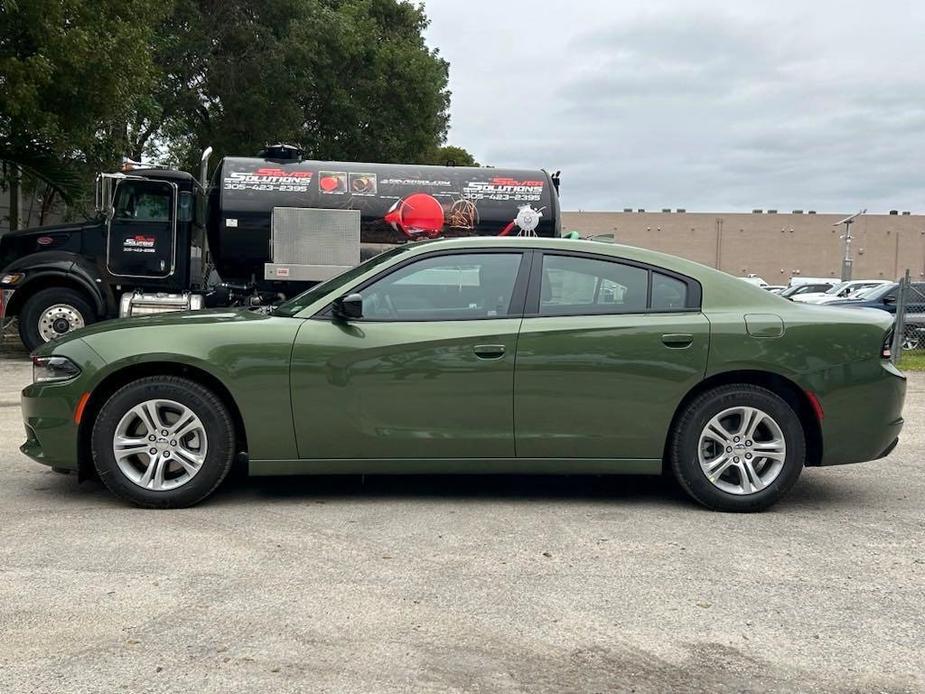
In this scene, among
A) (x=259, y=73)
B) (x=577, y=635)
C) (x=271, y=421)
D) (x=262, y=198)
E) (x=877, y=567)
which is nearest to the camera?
(x=577, y=635)

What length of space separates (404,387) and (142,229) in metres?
9.67

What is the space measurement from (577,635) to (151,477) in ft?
8.71

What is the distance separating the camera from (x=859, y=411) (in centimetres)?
497

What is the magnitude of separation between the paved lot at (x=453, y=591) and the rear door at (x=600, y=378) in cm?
44

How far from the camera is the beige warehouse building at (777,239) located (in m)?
74.4

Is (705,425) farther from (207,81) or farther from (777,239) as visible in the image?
(777,239)

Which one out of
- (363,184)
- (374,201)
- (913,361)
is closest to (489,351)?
(374,201)

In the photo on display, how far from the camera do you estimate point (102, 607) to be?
352 centimetres

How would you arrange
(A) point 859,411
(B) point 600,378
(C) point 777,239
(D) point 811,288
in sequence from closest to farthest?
1. (B) point 600,378
2. (A) point 859,411
3. (D) point 811,288
4. (C) point 777,239

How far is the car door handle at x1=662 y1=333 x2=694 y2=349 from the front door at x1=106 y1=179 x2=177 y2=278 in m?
10.1

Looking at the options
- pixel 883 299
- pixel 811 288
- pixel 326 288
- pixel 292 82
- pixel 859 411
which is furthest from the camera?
pixel 811 288

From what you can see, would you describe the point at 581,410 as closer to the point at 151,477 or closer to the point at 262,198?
the point at 151,477

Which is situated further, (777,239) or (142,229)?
(777,239)

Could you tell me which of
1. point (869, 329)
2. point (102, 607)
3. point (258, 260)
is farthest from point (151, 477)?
point (258, 260)
